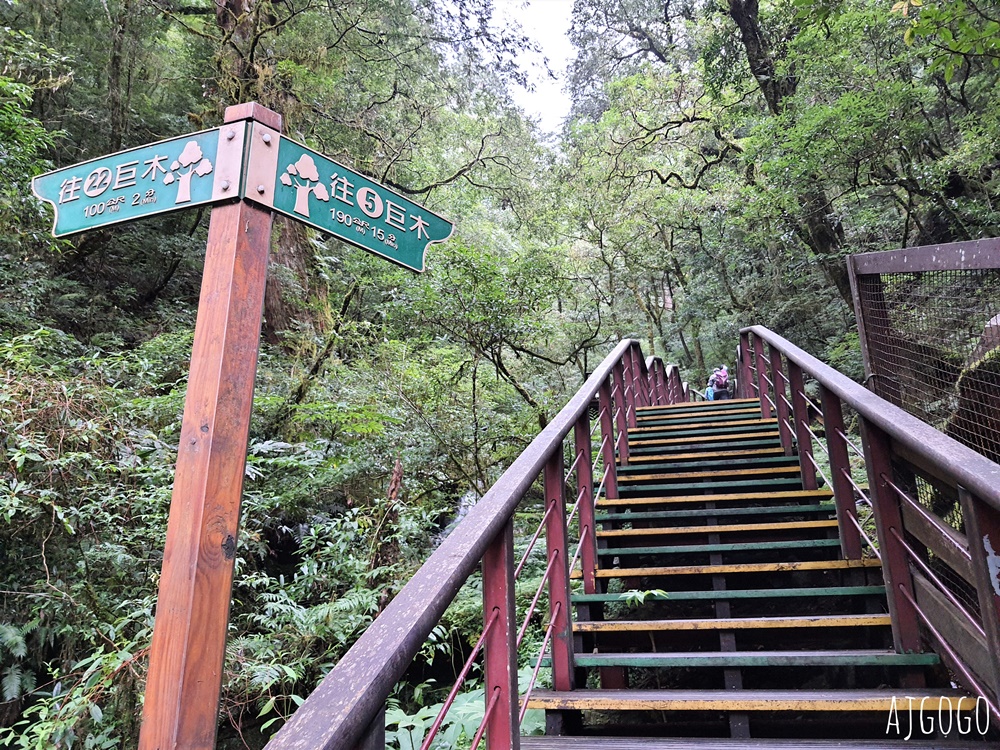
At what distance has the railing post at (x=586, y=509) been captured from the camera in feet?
9.43

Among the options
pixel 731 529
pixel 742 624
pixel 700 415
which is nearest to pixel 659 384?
pixel 700 415

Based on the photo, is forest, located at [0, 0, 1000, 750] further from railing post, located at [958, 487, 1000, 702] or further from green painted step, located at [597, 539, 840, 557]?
railing post, located at [958, 487, 1000, 702]

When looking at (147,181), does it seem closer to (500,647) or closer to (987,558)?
(500,647)

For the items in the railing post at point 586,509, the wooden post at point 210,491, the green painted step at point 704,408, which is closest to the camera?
the wooden post at point 210,491

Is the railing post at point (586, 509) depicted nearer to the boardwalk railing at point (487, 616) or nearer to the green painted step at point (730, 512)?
the boardwalk railing at point (487, 616)

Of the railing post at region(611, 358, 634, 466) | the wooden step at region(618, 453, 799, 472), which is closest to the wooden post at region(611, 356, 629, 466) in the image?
the railing post at region(611, 358, 634, 466)

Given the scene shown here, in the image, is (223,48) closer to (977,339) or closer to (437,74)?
(437,74)

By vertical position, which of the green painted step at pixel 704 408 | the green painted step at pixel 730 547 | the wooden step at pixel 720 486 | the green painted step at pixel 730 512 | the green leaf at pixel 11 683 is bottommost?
the green leaf at pixel 11 683

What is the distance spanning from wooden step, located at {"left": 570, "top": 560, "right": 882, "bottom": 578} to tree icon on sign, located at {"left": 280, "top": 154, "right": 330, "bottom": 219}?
2035mm

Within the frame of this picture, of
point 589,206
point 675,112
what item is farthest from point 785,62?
point 675,112

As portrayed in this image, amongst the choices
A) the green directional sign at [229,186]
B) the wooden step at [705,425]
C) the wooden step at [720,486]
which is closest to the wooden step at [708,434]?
the wooden step at [705,425]

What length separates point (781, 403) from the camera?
441 cm

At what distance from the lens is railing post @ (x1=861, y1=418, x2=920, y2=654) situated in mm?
2139

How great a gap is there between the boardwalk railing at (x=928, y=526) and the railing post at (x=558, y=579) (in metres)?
1.12
